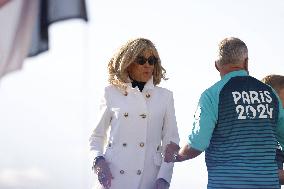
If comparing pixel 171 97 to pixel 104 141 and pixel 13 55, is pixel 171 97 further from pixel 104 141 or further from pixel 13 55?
pixel 13 55

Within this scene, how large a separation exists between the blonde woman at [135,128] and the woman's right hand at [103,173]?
0.04 m

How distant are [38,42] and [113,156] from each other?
2398 millimetres

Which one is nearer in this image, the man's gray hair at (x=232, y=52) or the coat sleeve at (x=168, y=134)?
the man's gray hair at (x=232, y=52)

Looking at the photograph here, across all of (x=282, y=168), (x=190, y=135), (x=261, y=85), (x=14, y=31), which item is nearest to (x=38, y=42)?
(x=14, y=31)

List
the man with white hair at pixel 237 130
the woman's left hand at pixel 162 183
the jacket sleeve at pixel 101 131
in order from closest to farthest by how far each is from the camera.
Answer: the man with white hair at pixel 237 130 < the woman's left hand at pixel 162 183 < the jacket sleeve at pixel 101 131

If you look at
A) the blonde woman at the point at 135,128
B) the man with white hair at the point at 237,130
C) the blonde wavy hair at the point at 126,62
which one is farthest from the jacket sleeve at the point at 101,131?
the man with white hair at the point at 237,130

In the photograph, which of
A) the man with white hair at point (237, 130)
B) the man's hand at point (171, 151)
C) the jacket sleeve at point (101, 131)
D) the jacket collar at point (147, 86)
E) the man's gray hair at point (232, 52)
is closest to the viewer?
the man with white hair at point (237, 130)

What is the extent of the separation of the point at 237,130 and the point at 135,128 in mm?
1292

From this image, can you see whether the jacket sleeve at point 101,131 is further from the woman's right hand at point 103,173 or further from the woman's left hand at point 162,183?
the woman's left hand at point 162,183

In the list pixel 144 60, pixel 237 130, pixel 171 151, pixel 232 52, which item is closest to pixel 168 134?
pixel 171 151

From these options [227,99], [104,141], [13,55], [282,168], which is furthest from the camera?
[104,141]

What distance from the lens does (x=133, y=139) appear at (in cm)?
587

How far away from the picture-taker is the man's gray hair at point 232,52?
16.3 feet

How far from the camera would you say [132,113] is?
5.88 metres
